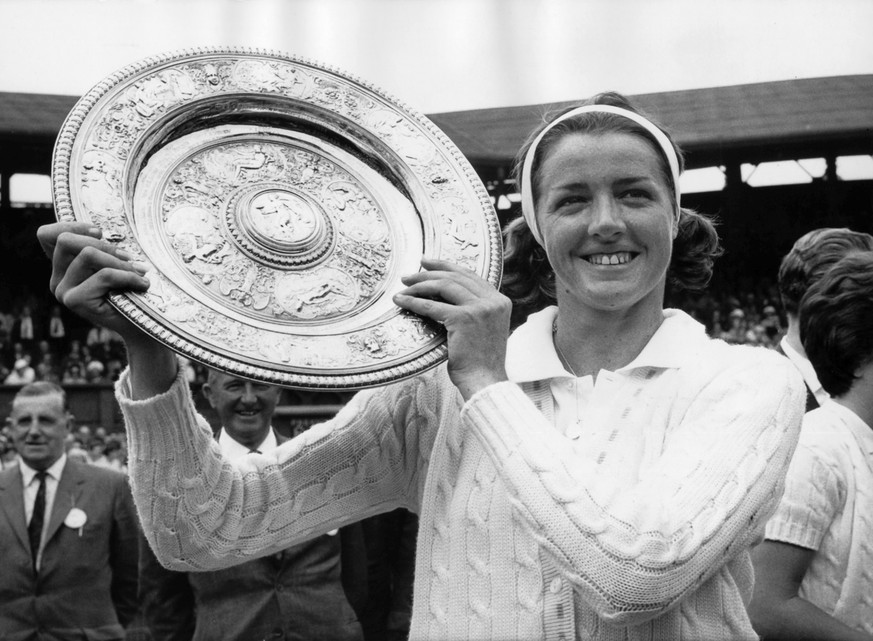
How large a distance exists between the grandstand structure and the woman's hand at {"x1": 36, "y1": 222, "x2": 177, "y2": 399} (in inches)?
127

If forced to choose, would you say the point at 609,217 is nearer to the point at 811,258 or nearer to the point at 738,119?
the point at 811,258

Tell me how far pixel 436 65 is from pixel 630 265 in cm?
264

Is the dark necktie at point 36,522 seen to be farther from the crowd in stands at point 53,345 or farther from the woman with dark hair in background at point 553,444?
the crowd in stands at point 53,345

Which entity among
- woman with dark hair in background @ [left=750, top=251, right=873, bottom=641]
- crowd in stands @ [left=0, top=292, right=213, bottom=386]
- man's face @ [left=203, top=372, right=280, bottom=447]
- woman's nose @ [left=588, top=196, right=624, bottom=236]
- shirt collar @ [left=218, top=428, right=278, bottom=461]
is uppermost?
woman's nose @ [left=588, top=196, right=624, bottom=236]

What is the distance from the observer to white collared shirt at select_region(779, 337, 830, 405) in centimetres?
283

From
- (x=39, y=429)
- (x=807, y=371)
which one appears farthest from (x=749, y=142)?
(x=39, y=429)

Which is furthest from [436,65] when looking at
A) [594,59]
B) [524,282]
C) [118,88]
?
[118,88]

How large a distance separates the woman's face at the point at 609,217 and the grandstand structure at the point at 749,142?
2.96 metres

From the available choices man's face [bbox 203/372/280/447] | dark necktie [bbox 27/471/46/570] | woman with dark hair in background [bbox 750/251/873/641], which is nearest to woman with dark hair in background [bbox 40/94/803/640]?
woman with dark hair in background [bbox 750/251/873/641]

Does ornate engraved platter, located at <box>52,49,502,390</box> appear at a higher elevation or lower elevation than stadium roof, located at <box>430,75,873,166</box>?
higher

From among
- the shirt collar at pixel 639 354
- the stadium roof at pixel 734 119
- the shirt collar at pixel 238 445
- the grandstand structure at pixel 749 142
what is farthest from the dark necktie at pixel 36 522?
the shirt collar at pixel 639 354

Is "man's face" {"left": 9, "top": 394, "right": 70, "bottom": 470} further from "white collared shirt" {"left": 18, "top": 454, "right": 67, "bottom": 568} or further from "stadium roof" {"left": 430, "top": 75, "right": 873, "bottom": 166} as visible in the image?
"stadium roof" {"left": 430, "top": 75, "right": 873, "bottom": 166}

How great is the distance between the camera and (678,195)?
1719 mm

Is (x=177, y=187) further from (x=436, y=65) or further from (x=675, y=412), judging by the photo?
(x=436, y=65)
